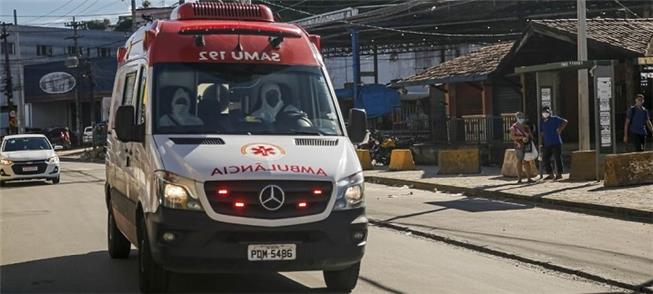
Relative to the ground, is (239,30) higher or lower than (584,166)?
higher

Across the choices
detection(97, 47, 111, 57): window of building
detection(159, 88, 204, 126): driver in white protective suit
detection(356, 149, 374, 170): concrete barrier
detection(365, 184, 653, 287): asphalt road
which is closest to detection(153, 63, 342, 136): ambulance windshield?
detection(159, 88, 204, 126): driver in white protective suit

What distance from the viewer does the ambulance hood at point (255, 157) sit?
664cm

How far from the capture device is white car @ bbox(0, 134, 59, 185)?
24.0 m

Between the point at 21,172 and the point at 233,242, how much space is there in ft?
63.3

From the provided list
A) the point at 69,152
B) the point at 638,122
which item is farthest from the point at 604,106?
the point at 69,152

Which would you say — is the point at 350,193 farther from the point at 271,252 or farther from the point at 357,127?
the point at 357,127

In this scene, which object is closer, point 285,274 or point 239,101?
point 239,101

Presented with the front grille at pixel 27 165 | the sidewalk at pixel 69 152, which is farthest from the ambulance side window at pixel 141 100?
the sidewalk at pixel 69 152

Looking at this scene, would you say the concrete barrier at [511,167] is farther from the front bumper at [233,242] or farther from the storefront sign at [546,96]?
the front bumper at [233,242]

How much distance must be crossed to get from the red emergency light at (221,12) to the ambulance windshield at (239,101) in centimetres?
103

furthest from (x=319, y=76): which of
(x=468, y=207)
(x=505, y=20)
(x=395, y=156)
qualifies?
(x=505, y=20)

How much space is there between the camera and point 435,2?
38.0 meters

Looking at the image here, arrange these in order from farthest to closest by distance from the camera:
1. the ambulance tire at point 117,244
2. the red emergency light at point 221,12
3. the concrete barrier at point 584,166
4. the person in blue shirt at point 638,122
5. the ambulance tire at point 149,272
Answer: the person in blue shirt at point 638,122, the concrete barrier at point 584,166, the ambulance tire at point 117,244, the red emergency light at point 221,12, the ambulance tire at point 149,272

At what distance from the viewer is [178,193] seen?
666cm
